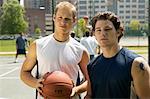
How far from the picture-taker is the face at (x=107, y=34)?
310 cm

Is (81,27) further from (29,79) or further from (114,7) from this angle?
(29,79)

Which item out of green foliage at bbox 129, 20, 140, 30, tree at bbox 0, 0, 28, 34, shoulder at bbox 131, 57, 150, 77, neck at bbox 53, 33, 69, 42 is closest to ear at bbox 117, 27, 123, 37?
shoulder at bbox 131, 57, 150, 77

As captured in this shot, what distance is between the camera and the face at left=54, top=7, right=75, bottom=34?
3.63 m

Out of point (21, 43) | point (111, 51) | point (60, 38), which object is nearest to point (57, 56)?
point (60, 38)

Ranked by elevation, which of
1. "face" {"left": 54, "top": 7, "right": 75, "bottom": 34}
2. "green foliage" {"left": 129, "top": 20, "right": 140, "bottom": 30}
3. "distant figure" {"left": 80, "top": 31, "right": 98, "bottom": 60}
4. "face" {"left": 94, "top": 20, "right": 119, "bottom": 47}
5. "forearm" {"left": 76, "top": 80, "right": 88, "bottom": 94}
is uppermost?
"face" {"left": 54, "top": 7, "right": 75, "bottom": 34}

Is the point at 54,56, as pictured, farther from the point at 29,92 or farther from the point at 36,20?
the point at 36,20

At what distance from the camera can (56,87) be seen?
342cm

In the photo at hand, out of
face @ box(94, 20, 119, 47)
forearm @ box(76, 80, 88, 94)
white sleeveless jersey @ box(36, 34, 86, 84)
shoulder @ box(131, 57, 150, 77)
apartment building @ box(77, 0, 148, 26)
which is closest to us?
shoulder @ box(131, 57, 150, 77)

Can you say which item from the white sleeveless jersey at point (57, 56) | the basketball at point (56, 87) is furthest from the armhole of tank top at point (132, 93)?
the white sleeveless jersey at point (57, 56)

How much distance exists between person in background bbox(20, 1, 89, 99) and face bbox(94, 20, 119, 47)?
558 mm

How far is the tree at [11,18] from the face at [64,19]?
257 feet

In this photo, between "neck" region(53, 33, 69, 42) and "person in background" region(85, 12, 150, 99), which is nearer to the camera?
"person in background" region(85, 12, 150, 99)

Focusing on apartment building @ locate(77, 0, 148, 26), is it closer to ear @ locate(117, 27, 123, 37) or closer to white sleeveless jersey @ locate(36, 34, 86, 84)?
white sleeveless jersey @ locate(36, 34, 86, 84)

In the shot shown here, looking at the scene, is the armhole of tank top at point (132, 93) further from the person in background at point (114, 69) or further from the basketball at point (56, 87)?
the basketball at point (56, 87)
